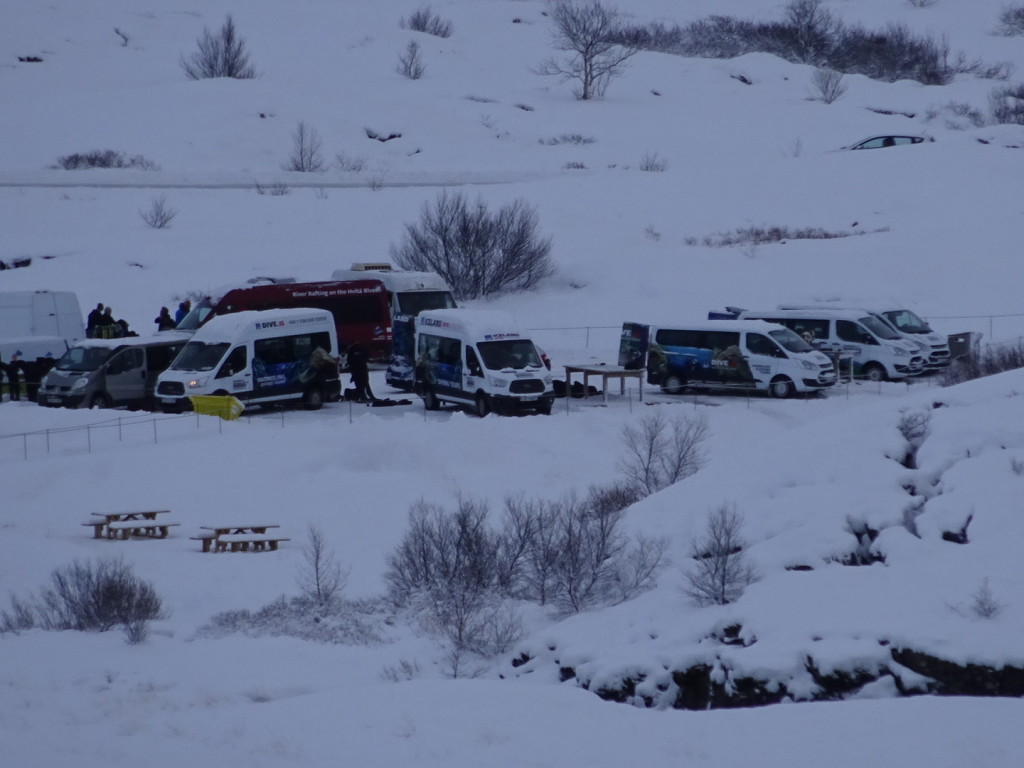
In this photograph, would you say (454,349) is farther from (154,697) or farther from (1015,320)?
(1015,320)

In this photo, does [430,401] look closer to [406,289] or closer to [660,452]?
[660,452]

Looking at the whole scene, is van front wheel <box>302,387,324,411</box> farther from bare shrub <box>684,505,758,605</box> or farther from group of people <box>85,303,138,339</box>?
bare shrub <box>684,505,758,605</box>

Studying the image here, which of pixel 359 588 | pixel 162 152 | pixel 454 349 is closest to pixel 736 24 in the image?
pixel 162 152

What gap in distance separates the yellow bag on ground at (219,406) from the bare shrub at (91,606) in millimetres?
8542

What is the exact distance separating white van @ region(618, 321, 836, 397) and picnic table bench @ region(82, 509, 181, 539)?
11746 mm

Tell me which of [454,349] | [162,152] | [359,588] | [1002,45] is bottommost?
[359,588]

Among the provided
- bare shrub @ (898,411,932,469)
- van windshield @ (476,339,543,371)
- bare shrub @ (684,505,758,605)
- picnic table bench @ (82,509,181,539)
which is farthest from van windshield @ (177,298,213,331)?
bare shrub @ (684,505,758,605)

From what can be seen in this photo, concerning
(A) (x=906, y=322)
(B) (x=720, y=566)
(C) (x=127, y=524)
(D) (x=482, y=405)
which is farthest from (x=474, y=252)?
(B) (x=720, y=566)

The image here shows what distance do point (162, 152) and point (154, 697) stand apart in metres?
45.7

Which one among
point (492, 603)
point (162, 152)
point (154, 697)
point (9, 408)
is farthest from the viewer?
point (162, 152)

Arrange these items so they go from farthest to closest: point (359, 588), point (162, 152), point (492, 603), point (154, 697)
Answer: point (162, 152)
point (359, 588)
point (492, 603)
point (154, 697)

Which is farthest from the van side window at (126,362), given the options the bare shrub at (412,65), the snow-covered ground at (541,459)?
the bare shrub at (412,65)

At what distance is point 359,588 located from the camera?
15461mm

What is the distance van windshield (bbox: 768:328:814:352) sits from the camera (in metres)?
25.8
